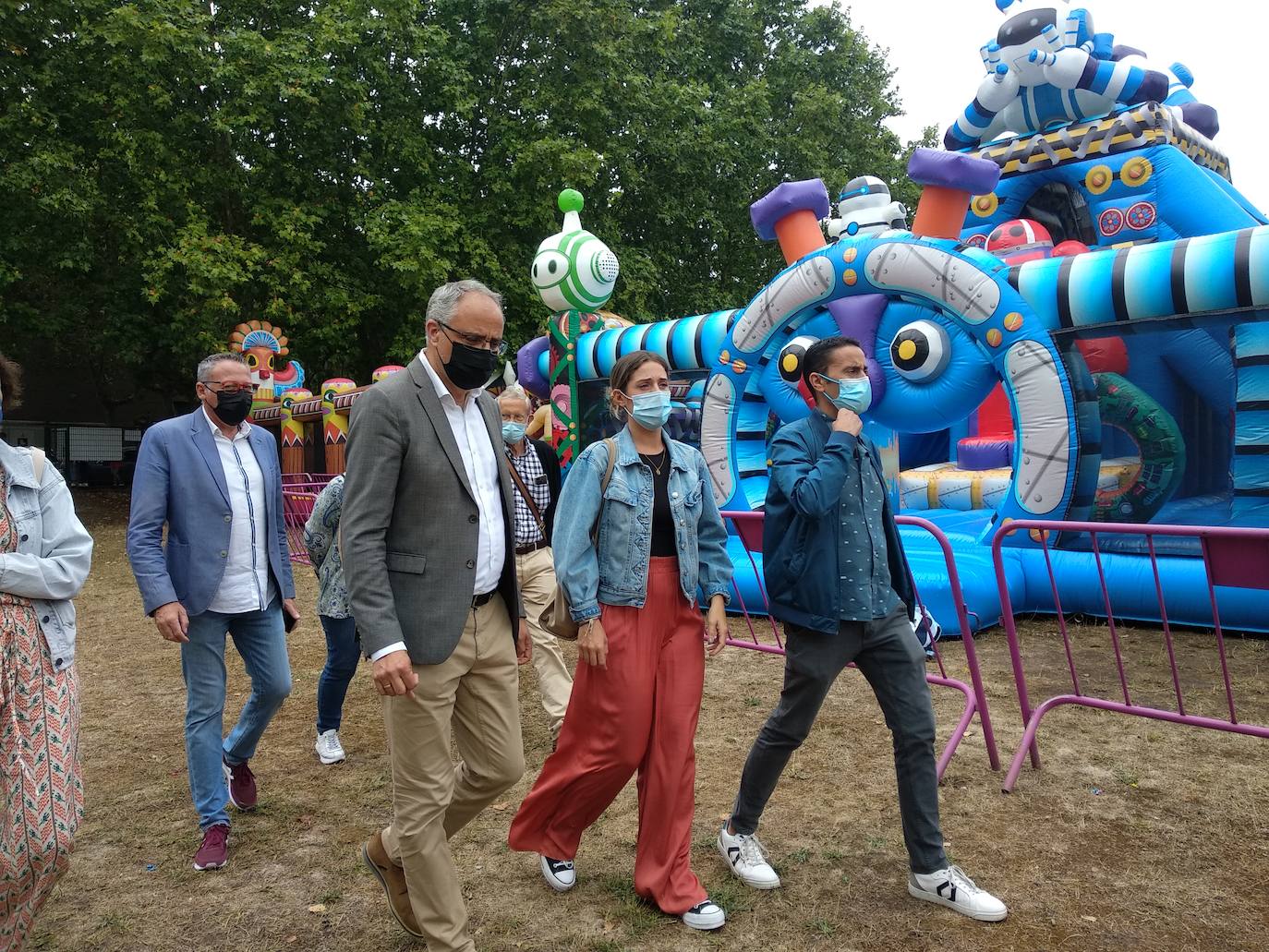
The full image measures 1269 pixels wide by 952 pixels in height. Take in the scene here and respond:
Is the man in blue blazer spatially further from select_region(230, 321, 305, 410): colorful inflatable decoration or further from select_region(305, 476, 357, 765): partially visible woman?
select_region(230, 321, 305, 410): colorful inflatable decoration

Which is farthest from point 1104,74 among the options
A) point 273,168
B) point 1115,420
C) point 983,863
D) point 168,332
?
point 168,332

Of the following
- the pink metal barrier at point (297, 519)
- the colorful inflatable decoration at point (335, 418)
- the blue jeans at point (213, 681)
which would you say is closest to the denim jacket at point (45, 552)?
the blue jeans at point (213, 681)

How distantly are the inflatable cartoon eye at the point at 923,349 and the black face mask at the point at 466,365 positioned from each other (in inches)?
211

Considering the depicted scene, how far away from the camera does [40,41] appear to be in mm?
15578

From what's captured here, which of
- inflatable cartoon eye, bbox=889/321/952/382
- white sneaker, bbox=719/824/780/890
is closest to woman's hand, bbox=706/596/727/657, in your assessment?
white sneaker, bbox=719/824/780/890

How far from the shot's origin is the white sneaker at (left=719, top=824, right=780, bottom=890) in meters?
3.19

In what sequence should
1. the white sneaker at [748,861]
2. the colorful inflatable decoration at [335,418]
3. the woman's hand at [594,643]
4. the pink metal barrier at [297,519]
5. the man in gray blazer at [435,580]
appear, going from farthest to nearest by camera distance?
the colorful inflatable decoration at [335,418] → the pink metal barrier at [297,519] → the white sneaker at [748,861] → the woman's hand at [594,643] → the man in gray blazer at [435,580]

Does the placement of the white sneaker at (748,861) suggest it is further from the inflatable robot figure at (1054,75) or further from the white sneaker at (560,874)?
the inflatable robot figure at (1054,75)

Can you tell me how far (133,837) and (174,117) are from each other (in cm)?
1499

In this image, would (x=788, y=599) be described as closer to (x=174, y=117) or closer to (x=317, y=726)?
(x=317, y=726)

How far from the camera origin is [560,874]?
321 cm

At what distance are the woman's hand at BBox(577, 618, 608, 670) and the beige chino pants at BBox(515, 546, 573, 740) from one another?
5.80 ft

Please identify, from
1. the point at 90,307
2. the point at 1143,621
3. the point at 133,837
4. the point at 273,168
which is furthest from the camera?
the point at 90,307

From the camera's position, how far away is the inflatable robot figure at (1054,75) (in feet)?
34.7
